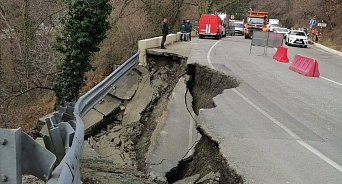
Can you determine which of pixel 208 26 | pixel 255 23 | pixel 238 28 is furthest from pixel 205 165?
pixel 238 28

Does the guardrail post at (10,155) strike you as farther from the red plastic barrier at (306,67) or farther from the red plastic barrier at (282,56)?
the red plastic barrier at (282,56)

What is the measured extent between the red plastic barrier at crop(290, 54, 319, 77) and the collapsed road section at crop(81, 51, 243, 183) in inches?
198

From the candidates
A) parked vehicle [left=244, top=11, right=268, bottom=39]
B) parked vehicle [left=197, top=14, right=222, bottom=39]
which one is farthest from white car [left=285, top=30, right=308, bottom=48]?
parked vehicle [left=244, top=11, right=268, bottom=39]

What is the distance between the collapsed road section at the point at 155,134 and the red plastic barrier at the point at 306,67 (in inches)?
198

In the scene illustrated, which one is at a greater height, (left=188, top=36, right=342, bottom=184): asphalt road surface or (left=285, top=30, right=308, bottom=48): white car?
(left=188, top=36, right=342, bottom=184): asphalt road surface

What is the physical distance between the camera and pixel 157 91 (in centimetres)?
1460

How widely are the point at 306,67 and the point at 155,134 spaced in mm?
9836

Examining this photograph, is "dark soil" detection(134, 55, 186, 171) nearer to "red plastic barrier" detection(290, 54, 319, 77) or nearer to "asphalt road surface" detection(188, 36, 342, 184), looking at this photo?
"asphalt road surface" detection(188, 36, 342, 184)

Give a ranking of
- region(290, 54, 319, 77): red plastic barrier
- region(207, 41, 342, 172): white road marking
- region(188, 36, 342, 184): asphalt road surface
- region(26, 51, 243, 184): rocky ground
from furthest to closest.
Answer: region(290, 54, 319, 77): red plastic barrier → region(26, 51, 243, 184): rocky ground → region(207, 41, 342, 172): white road marking → region(188, 36, 342, 184): asphalt road surface

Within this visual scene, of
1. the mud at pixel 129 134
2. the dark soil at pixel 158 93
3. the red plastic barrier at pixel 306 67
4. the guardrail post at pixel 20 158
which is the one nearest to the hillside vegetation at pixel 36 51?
the dark soil at pixel 158 93

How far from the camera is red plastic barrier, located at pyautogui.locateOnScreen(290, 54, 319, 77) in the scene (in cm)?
1634

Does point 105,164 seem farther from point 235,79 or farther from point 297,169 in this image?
point 235,79

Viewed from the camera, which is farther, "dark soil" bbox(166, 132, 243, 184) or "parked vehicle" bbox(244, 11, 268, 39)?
"parked vehicle" bbox(244, 11, 268, 39)

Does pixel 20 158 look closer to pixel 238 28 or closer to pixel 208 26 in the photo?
pixel 208 26
